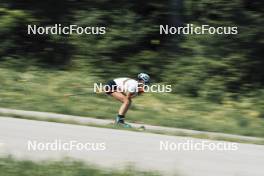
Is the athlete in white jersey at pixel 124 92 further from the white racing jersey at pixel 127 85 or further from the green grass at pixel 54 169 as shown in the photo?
the green grass at pixel 54 169

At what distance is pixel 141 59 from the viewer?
56.1 ft

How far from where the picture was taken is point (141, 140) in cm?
1053

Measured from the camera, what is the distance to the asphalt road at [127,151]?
8.59m

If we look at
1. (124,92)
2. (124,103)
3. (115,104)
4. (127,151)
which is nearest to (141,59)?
(115,104)

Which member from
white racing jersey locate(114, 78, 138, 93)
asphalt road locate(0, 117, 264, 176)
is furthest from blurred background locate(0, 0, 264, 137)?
asphalt road locate(0, 117, 264, 176)

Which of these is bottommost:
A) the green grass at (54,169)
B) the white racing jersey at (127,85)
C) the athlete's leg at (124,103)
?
the green grass at (54,169)

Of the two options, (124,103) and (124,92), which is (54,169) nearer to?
(124,103)

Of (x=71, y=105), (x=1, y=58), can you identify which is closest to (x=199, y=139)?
(x=71, y=105)

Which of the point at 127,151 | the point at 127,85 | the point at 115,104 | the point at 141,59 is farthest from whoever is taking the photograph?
the point at 141,59

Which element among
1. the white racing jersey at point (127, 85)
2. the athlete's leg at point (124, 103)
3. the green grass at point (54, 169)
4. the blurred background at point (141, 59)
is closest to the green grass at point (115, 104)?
the blurred background at point (141, 59)

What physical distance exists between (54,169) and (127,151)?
6.59 ft

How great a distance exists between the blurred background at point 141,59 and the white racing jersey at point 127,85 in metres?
0.90

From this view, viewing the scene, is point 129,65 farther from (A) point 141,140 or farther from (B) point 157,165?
(B) point 157,165

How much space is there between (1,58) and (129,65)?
3851 millimetres
